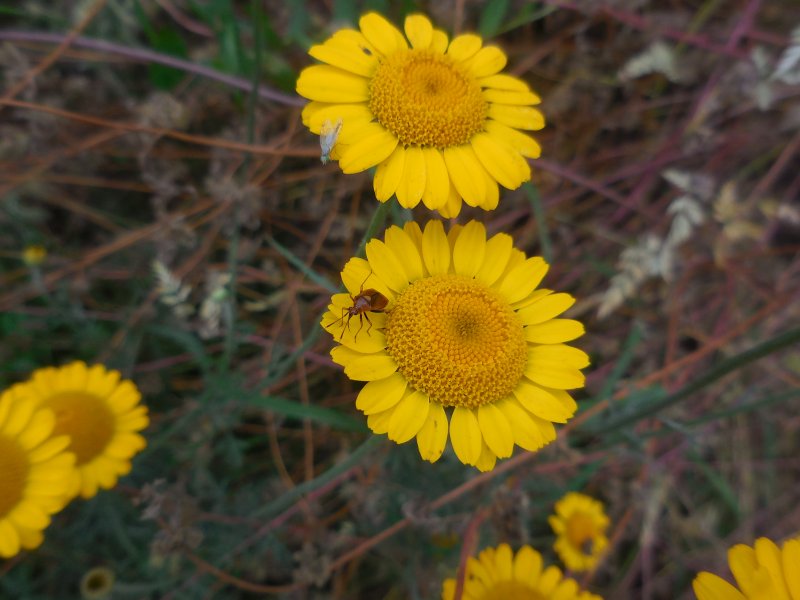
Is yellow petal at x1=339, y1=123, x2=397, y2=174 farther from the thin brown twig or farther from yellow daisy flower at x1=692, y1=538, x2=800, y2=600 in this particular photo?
the thin brown twig

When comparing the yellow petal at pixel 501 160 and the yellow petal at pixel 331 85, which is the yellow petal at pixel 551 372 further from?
the yellow petal at pixel 331 85

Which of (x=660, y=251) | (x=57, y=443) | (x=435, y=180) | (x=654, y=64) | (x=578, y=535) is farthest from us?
(x=654, y=64)

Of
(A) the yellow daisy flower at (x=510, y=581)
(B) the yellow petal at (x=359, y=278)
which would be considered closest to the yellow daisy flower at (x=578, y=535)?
(A) the yellow daisy flower at (x=510, y=581)

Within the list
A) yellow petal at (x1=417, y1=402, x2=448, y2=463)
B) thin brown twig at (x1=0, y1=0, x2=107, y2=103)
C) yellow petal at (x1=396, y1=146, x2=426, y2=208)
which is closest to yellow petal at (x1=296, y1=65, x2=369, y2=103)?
yellow petal at (x1=396, y1=146, x2=426, y2=208)

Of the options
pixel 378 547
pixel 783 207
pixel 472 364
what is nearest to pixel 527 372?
pixel 472 364

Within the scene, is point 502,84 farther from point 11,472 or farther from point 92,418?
point 11,472

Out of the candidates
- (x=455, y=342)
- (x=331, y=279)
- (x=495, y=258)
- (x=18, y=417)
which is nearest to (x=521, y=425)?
(x=455, y=342)
